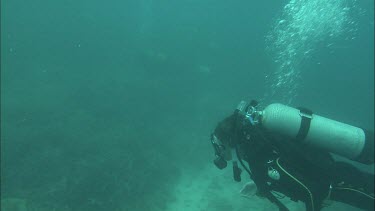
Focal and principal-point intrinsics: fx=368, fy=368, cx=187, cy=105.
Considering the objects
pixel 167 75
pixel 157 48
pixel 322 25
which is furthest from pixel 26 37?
pixel 322 25

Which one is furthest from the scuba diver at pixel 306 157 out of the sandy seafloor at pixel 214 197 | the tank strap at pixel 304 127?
the sandy seafloor at pixel 214 197

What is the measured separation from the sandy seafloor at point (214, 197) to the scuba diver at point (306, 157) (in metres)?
7.43

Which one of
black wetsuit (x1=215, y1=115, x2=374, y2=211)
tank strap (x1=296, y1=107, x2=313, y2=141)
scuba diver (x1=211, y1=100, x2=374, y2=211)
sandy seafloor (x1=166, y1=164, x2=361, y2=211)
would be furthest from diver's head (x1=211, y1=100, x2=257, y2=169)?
sandy seafloor (x1=166, y1=164, x2=361, y2=211)

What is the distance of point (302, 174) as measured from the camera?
4.05 metres

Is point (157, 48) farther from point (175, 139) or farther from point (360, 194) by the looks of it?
point (360, 194)

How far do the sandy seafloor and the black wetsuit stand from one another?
741 cm

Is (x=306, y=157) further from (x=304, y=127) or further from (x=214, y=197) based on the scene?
(x=214, y=197)

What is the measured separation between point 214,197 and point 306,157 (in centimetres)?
883

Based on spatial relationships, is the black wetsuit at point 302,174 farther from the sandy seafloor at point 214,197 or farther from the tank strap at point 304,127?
the sandy seafloor at point 214,197

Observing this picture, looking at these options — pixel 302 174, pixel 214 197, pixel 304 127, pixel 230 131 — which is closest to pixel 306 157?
pixel 302 174

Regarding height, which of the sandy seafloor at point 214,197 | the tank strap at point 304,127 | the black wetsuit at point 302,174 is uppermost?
the tank strap at point 304,127

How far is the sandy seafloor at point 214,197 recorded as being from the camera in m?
11.9

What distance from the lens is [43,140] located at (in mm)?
12820

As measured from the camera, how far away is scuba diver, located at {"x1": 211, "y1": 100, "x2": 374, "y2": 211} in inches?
157
